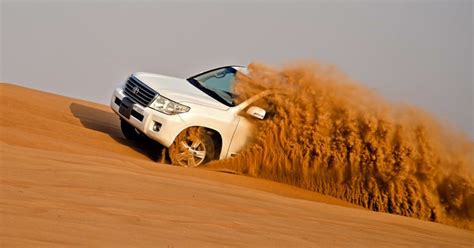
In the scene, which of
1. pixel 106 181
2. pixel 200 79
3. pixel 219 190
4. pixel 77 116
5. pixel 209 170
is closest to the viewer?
pixel 106 181

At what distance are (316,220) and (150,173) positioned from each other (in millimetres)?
1860

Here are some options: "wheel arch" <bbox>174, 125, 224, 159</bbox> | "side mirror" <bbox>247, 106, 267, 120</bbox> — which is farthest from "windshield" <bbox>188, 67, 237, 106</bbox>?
"wheel arch" <bbox>174, 125, 224, 159</bbox>

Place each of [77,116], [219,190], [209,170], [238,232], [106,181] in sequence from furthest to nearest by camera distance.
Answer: [77,116]
[209,170]
[219,190]
[106,181]
[238,232]

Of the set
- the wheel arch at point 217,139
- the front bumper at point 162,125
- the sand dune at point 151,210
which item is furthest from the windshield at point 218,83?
the sand dune at point 151,210

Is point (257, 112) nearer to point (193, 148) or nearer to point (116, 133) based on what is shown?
point (193, 148)

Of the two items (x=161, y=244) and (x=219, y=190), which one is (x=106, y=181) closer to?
(x=219, y=190)

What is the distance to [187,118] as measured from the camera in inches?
352

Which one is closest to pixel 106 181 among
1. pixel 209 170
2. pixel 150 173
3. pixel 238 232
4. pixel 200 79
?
pixel 150 173

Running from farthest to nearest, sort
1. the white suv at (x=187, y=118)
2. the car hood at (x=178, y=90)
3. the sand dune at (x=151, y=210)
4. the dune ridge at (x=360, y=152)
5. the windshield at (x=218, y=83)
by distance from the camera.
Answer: the windshield at (x=218, y=83) → the car hood at (x=178, y=90) → the white suv at (x=187, y=118) → the dune ridge at (x=360, y=152) → the sand dune at (x=151, y=210)

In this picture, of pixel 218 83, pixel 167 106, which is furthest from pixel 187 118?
pixel 218 83

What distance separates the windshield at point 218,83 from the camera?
9.56m

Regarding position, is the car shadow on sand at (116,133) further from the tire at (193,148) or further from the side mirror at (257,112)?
the side mirror at (257,112)

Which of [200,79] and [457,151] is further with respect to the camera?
[200,79]

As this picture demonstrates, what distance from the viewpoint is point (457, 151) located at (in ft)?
29.1
